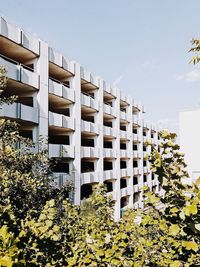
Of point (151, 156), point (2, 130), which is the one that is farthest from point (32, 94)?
point (151, 156)

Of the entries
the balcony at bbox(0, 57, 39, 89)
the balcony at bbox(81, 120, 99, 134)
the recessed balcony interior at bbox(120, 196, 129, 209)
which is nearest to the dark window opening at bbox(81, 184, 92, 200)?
the balcony at bbox(81, 120, 99, 134)

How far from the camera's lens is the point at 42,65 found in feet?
74.4

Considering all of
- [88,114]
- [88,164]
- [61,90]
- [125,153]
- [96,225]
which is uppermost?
[61,90]

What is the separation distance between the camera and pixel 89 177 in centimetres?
2981

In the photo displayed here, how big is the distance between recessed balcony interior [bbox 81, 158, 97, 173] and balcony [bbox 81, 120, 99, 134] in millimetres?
3396

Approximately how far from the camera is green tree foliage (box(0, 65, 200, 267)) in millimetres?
3023

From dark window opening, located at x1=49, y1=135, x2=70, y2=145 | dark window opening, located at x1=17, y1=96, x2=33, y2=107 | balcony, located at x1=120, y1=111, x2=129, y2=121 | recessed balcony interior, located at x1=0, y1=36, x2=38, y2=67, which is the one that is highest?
recessed balcony interior, located at x1=0, y1=36, x2=38, y2=67

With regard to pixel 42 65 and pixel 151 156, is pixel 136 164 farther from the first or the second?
pixel 151 156

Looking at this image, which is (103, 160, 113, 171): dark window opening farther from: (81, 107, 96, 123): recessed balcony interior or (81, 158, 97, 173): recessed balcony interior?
(81, 107, 96, 123): recessed balcony interior

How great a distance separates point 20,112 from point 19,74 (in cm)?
264

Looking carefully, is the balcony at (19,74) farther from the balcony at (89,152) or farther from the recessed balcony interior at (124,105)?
the recessed balcony interior at (124,105)

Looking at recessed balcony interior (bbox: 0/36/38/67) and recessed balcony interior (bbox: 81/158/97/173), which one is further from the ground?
recessed balcony interior (bbox: 0/36/38/67)

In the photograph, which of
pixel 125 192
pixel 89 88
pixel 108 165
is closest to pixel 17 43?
pixel 89 88

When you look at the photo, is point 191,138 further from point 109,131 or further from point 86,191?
point 109,131
